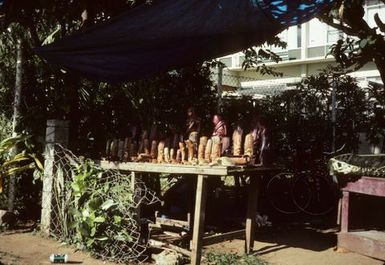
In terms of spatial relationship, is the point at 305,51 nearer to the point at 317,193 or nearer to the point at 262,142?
the point at 317,193

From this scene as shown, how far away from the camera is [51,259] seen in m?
4.90

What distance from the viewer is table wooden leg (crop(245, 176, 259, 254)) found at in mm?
5551

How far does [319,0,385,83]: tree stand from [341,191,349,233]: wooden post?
4.94 ft

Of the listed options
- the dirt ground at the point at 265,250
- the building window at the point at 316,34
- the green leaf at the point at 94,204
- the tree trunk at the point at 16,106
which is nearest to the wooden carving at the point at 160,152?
the green leaf at the point at 94,204

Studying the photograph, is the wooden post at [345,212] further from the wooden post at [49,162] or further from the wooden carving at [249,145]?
the wooden post at [49,162]

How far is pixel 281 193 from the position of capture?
28.5ft

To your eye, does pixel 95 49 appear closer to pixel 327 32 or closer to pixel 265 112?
pixel 265 112

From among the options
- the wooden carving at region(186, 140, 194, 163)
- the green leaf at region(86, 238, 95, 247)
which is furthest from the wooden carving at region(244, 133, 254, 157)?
the green leaf at region(86, 238, 95, 247)

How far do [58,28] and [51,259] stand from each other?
416 cm

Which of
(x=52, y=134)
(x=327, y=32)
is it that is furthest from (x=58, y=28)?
(x=327, y=32)

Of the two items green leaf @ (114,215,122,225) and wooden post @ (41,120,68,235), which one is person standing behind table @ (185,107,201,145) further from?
wooden post @ (41,120,68,235)

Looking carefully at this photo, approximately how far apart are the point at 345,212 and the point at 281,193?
3.13m

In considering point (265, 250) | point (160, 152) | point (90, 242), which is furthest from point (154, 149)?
point (265, 250)

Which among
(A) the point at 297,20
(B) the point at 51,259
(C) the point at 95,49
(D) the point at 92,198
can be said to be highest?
(A) the point at 297,20
